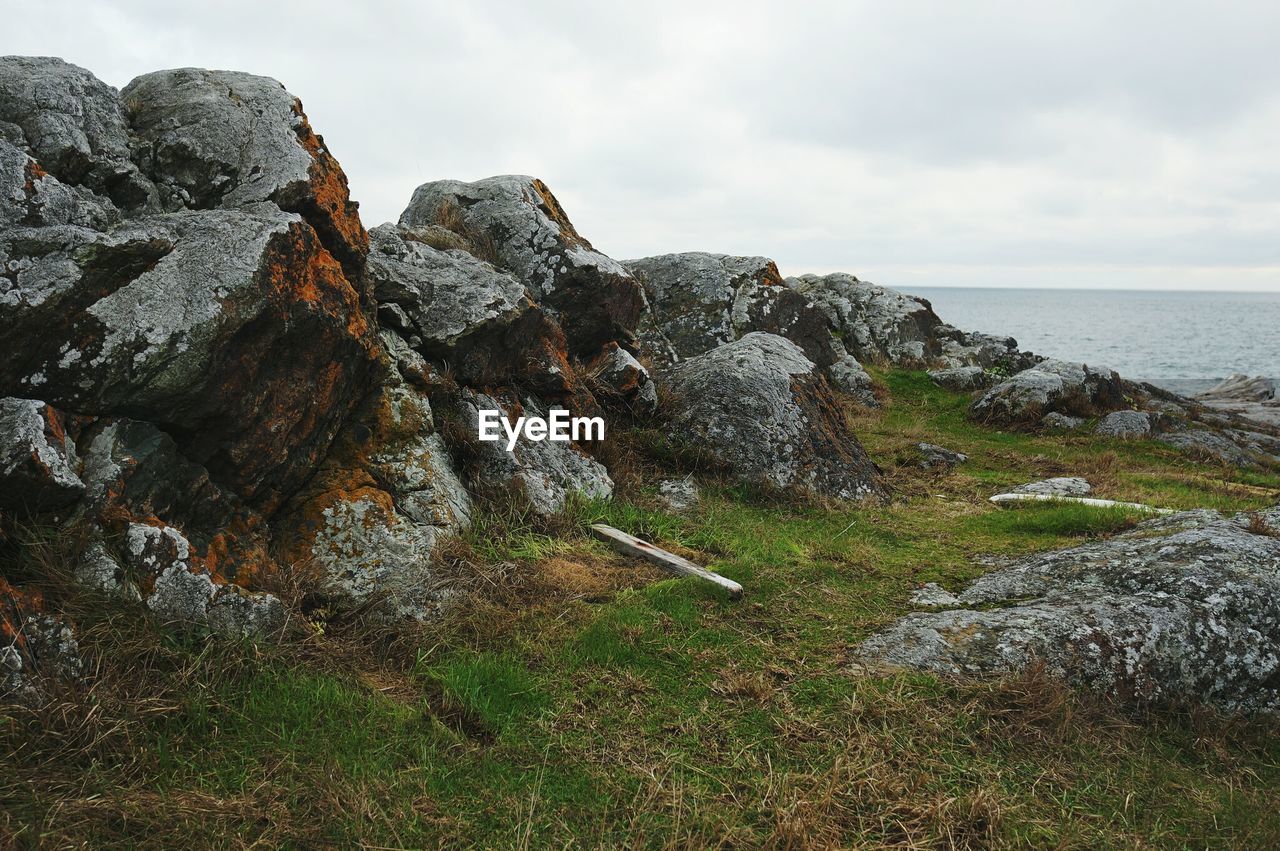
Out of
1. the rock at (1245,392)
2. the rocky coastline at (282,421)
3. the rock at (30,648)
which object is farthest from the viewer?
the rock at (1245,392)

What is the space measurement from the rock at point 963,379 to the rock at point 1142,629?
600 inches

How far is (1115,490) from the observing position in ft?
40.1

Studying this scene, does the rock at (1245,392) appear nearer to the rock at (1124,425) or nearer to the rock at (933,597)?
the rock at (1124,425)

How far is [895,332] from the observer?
26.8 metres

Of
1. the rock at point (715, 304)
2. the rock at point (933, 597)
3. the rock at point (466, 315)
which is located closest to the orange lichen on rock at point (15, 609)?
the rock at point (466, 315)

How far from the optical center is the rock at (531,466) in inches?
324

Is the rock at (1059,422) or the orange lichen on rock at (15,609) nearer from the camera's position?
the orange lichen on rock at (15,609)

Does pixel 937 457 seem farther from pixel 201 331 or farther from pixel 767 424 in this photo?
pixel 201 331

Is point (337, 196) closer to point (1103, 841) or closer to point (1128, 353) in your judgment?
point (1103, 841)

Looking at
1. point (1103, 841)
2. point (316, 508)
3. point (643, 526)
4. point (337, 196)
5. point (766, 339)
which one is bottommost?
point (1103, 841)

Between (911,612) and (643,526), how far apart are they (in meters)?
2.94

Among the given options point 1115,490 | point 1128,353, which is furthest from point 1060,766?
point 1128,353

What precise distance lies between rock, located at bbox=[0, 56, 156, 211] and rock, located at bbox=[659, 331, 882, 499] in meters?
6.85

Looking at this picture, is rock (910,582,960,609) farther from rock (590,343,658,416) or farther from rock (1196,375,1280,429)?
rock (1196,375,1280,429)
